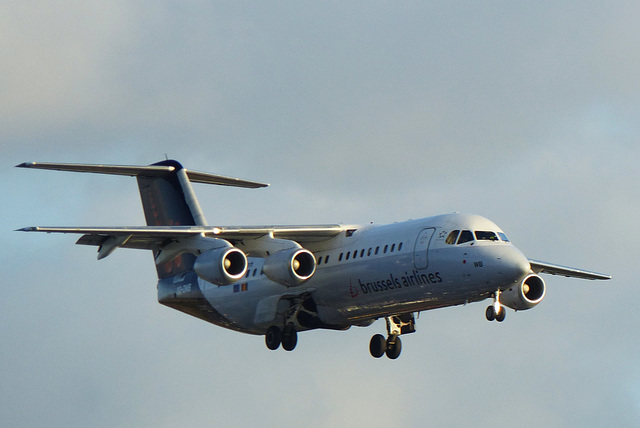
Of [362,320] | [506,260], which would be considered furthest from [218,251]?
[506,260]

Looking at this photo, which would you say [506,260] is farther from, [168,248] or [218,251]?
[168,248]

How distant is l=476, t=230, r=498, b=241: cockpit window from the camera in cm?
2612

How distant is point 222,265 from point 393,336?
5.74 meters

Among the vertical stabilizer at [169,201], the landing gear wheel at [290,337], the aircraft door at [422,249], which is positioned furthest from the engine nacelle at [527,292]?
the vertical stabilizer at [169,201]

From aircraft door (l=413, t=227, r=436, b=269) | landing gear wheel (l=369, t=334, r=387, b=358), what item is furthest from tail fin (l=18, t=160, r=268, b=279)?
aircraft door (l=413, t=227, r=436, b=269)

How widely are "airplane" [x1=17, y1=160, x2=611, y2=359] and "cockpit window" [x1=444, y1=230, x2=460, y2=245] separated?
0.02 m

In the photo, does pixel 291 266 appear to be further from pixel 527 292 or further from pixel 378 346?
pixel 527 292

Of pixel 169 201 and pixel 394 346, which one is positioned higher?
pixel 169 201

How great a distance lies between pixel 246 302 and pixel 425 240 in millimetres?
5709

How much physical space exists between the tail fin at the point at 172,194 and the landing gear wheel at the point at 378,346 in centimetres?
508

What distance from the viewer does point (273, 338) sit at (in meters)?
29.7

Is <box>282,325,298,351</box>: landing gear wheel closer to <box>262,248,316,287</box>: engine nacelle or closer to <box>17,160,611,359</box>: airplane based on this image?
<box>17,160,611,359</box>: airplane

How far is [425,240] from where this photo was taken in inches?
1053

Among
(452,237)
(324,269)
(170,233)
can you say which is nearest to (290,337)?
(324,269)
